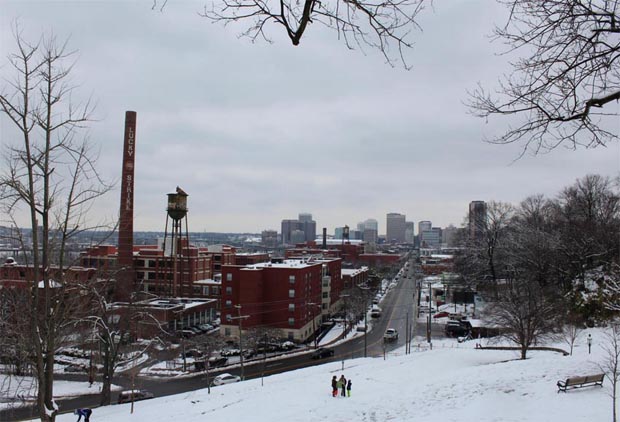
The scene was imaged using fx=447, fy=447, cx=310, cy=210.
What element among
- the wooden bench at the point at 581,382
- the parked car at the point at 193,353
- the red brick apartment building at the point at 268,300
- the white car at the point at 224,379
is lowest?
the parked car at the point at 193,353

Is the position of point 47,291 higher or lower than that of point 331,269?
higher

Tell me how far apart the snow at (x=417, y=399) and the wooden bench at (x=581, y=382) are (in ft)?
0.74

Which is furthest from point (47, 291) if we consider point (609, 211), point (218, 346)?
point (609, 211)

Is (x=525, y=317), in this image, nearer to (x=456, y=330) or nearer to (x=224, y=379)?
(x=224, y=379)

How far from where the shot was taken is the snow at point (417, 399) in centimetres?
1409

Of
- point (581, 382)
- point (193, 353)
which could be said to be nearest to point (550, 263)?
point (581, 382)

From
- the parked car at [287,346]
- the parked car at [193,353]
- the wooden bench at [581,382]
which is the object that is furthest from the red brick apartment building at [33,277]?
the parked car at [287,346]

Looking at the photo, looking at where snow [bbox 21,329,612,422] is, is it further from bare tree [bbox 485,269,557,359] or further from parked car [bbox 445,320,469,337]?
parked car [bbox 445,320,469,337]

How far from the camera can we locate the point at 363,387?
71.6ft

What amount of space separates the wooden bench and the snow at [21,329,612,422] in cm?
23

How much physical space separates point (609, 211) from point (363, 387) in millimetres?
46354

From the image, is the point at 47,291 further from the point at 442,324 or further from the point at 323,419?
the point at 442,324

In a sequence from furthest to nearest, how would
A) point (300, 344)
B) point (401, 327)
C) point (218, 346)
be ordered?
1. point (401, 327)
2. point (300, 344)
3. point (218, 346)

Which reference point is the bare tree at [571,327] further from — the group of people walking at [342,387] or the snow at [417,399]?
the group of people walking at [342,387]
